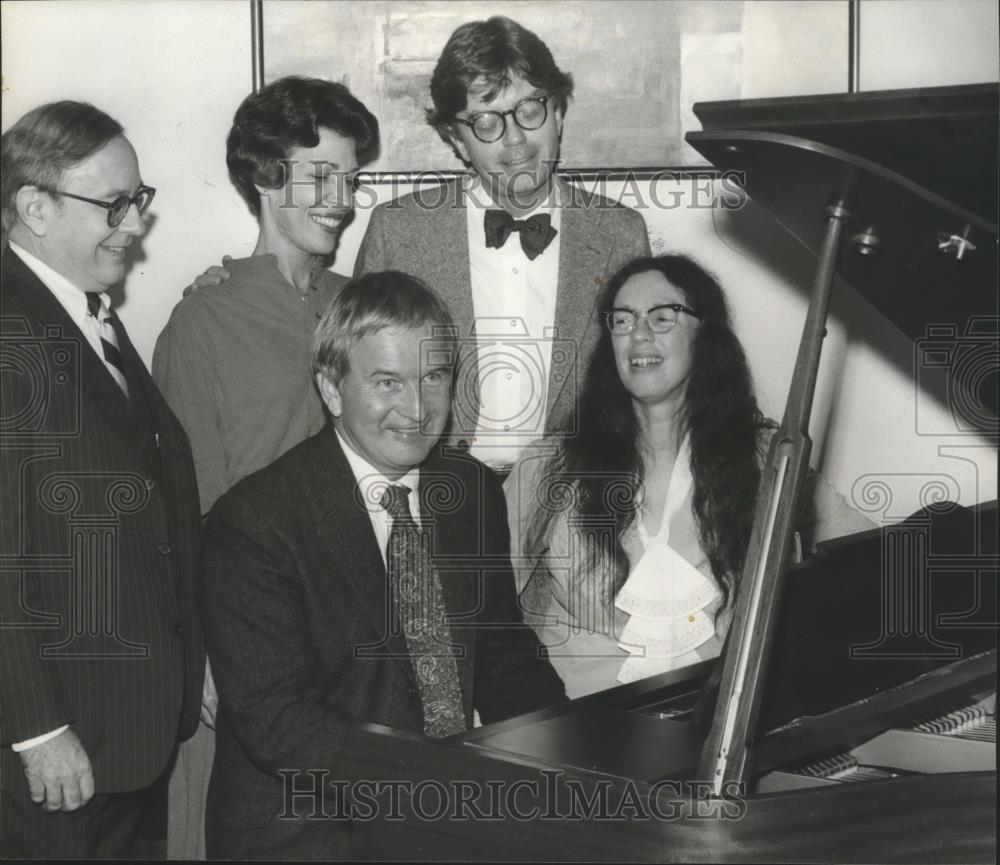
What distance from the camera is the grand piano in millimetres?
1543

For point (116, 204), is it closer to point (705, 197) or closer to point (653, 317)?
point (653, 317)

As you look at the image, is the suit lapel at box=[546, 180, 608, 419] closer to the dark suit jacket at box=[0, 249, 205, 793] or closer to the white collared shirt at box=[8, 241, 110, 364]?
the dark suit jacket at box=[0, 249, 205, 793]

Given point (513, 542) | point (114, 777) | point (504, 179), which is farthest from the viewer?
point (504, 179)

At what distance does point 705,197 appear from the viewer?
3227mm

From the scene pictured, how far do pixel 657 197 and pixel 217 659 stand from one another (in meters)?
1.70

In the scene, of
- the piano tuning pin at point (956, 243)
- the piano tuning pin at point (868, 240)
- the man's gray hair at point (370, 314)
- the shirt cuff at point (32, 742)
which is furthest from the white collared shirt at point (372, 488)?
the piano tuning pin at point (956, 243)

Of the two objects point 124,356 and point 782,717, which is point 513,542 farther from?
point 124,356

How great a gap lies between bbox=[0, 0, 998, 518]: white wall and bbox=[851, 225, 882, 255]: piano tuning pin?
122 cm

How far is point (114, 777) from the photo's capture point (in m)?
2.55

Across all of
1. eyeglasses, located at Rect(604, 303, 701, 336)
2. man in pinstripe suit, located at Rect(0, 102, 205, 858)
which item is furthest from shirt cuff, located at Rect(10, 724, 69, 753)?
eyeglasses, located at Rect(604, 303, 701, 336)

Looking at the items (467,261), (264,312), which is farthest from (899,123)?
(264,312)

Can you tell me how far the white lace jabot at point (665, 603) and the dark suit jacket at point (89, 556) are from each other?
3.14 ft

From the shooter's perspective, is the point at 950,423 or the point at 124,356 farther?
the point at 950,423

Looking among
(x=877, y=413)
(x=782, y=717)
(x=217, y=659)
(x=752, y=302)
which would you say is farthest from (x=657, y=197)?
(x=217, y=659)
